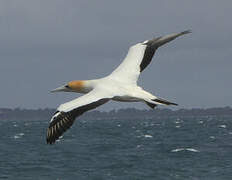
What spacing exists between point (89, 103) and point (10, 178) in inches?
2202

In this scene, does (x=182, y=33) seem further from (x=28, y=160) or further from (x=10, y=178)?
(x=28, y=160)

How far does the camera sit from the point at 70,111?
15.5 meters

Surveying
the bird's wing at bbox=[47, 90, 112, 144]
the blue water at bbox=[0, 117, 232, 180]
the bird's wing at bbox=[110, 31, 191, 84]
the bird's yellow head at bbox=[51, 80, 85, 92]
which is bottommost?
the blue water at bbox=[0, 117, 232, 180]

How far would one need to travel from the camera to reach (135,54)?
19.8 meters

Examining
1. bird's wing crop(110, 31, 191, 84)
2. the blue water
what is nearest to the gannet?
bird's wing crop(110, 31, 191, 84)

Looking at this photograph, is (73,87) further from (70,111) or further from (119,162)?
(119,162)

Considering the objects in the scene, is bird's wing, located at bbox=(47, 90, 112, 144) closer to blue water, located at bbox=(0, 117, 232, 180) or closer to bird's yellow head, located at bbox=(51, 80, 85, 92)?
bird's yellow head, located at bbox=(51, 80, 85, 92)

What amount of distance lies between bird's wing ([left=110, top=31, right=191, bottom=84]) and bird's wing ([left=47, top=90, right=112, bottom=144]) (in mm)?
2202

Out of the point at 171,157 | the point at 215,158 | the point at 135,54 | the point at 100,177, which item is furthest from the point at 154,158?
the point at 135,54

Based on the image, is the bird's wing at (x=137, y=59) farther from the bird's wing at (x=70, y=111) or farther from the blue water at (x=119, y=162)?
the blue water at (x=119, y=162)

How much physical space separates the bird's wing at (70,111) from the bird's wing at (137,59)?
7.22 ft

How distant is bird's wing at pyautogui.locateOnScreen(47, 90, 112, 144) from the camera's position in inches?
605

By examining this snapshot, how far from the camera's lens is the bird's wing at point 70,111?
15.4 m

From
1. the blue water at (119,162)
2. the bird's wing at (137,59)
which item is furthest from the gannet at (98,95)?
the blue water at (119,162)
